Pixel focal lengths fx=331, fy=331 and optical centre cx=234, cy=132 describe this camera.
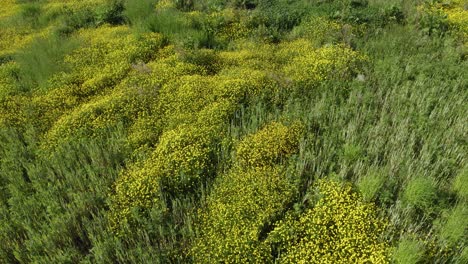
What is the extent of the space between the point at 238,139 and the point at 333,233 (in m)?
2.45

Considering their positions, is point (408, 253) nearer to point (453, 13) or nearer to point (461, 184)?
point (461, 184)

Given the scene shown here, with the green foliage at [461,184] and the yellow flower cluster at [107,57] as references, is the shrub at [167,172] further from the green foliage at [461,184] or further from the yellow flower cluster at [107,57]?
the green foliage at [461,184]

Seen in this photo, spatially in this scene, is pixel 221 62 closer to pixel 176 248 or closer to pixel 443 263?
pixel 176 248

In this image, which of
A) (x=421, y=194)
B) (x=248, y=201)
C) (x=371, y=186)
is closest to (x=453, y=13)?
(x=421, y=194)

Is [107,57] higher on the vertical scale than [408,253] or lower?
higher

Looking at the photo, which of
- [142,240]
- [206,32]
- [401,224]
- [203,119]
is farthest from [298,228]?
[206,32]

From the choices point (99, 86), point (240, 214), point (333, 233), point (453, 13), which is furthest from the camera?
point (453, 13)

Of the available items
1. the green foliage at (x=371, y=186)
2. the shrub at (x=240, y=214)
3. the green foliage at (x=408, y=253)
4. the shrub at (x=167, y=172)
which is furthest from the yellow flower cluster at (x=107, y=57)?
the green foliage at (x=408, y=253)

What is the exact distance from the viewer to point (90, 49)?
8.91 m

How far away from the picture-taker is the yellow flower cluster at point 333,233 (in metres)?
4.25

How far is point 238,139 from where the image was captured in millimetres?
6180

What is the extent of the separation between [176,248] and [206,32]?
6693 millimetres

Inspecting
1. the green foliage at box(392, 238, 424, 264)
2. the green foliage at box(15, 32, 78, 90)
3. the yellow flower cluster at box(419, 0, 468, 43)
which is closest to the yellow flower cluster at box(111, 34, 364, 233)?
the green foliage at box(392, 238, 424, 264)

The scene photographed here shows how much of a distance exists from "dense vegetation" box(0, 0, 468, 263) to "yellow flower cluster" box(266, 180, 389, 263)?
0.03 m
